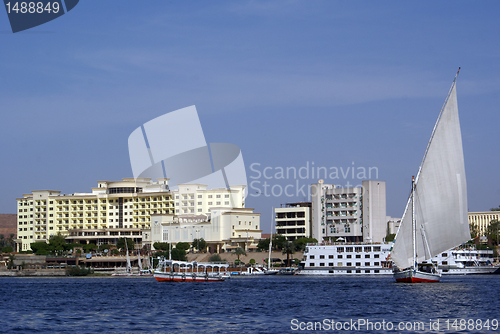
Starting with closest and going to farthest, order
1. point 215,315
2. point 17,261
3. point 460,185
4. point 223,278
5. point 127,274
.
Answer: point 215,315, point 460,185, point 223,278, point 127,274, point 17,261

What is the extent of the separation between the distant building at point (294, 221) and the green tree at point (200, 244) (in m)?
19.2

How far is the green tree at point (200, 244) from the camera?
151975 mm

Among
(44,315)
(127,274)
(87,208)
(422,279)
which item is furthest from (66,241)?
(44,315)

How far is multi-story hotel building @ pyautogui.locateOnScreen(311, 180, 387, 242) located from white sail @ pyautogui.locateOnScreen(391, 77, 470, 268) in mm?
82704

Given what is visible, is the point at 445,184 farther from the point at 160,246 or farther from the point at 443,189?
the point at 160,246

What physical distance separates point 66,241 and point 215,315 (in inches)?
5426

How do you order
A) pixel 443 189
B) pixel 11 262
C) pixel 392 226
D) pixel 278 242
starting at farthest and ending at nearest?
pixel 392 226 → pixel 278 242 → pixel 11 262 → pixel 443 189

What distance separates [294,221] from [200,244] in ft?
76.5

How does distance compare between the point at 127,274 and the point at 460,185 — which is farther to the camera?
the point at 127,274

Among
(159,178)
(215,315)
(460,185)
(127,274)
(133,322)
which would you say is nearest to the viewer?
(133,322)

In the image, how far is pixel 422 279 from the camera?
227 ft

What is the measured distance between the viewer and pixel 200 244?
152750 millimetres

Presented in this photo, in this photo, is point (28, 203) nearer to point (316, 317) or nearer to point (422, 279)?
point (422, 279)

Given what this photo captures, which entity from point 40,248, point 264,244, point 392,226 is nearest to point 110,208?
point 40,248
